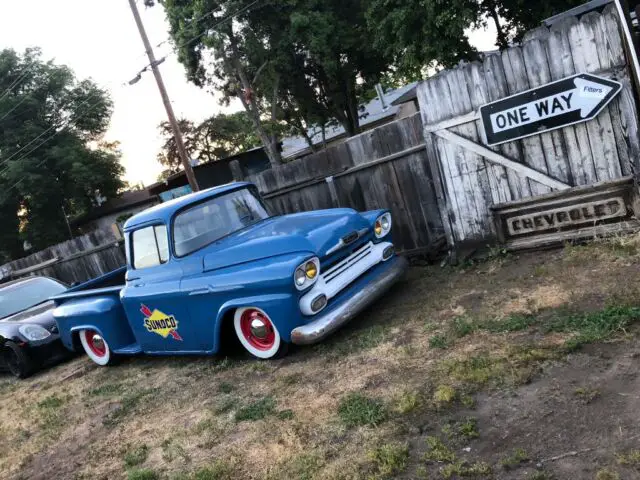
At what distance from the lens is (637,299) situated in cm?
386

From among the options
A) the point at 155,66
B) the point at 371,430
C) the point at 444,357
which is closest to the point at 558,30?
the point at 444,357

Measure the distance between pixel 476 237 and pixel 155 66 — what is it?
13.6 m

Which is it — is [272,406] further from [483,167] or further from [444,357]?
[483,167]

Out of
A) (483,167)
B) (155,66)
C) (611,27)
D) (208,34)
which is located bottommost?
(483,167)

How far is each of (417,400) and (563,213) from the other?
3.20 m

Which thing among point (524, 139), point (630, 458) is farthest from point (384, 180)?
point (630, 458)

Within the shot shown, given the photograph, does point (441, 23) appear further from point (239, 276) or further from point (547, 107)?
point (239, 276)

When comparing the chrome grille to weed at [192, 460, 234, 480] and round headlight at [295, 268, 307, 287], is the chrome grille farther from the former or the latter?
weed at [192, 460, 234, 480]

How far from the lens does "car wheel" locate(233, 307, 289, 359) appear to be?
5.09 meters

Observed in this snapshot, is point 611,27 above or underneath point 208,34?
underneath

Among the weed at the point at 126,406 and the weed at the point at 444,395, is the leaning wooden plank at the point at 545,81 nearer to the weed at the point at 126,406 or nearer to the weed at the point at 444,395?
the weed at the point at 444,395

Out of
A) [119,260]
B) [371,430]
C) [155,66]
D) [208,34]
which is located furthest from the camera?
[208,34]

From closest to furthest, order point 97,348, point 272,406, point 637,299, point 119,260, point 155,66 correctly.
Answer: point 637,299 → point 272,406 → point 97,348 → point 119,260 → point 155,66

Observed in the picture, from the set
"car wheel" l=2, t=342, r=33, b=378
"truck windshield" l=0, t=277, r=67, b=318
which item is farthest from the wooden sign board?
"truck windshield" l=0, t=277, r=67, b=318
